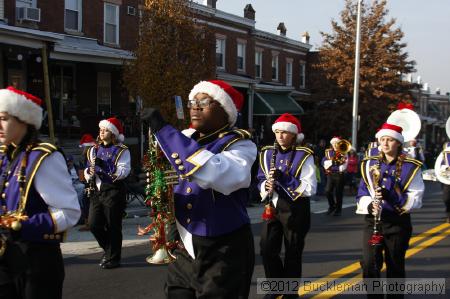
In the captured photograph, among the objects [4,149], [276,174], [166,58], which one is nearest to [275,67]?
[166,58]

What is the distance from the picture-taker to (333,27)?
106ft

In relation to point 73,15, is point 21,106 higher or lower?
lower

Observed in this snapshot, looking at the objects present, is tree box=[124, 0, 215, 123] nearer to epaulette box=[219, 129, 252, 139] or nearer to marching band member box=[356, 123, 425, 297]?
marching band member box=[356, 123, 425, 297]

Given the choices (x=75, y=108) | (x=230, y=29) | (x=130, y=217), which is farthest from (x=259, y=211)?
(x=230, y=29)

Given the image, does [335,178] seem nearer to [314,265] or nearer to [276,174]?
[314,265]

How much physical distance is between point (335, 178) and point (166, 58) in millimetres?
6409

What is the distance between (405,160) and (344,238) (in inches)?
209

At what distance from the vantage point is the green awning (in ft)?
98.8

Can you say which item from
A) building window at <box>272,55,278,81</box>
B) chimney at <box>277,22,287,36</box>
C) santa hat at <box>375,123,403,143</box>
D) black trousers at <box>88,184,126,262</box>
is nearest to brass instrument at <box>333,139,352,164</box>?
black trousers at <box>88,184,126,262</box>

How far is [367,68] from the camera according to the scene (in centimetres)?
3119

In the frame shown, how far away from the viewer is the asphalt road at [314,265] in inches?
279

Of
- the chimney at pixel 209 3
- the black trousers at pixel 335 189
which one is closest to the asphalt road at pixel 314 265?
the black trousers at pixel 335 189

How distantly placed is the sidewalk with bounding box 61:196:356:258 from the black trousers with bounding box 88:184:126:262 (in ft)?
3.66

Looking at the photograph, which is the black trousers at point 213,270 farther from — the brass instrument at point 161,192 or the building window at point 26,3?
the building window at point 26,3
